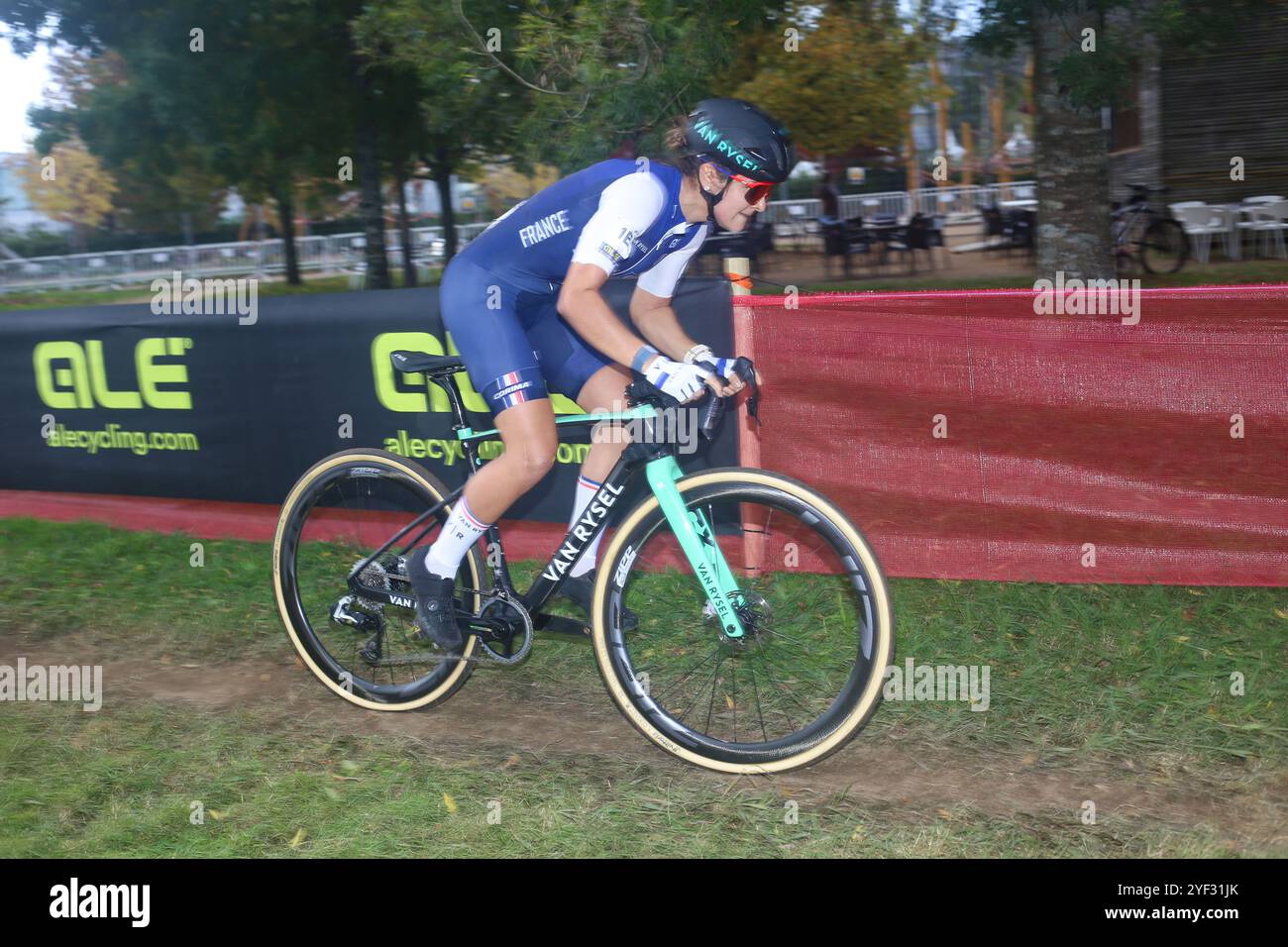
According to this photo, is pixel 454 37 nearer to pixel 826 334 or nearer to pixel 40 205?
pixel 826 334

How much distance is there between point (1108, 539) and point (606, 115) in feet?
13.3

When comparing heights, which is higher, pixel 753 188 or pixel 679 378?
pixel 753 188

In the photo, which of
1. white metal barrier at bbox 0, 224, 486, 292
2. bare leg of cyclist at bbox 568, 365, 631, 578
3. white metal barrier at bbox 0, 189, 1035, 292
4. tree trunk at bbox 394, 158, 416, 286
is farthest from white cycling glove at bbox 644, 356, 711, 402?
white metal barrier at bbox 0, 224, 486, 292

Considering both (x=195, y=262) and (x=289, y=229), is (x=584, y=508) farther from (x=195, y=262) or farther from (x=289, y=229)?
(x=195, y=262)

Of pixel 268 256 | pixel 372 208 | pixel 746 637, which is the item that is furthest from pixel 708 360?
pixel 268 256

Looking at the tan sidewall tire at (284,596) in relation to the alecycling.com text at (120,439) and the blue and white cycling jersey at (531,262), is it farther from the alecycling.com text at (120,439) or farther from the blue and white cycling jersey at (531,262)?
the alecycling.com text at (120,439)

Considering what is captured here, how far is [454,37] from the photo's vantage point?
9.28 meters

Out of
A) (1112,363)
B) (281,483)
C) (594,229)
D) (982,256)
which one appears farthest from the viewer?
(982,256)

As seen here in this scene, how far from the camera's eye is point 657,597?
14.1ft

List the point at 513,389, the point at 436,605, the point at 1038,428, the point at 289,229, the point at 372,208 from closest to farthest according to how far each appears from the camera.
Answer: the point at 513,389
the point at 436,605
the point at 1038,428
the point at 372,208
the point at 289,229

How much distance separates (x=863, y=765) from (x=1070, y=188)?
571cm

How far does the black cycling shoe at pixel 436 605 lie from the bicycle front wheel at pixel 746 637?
607 mm

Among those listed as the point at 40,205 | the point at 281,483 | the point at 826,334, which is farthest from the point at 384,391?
the point at 40,205
